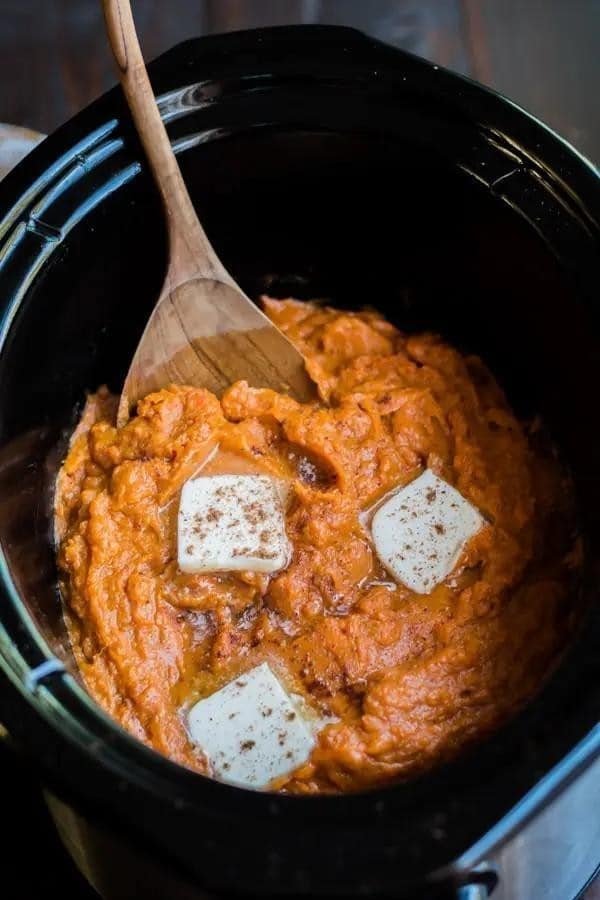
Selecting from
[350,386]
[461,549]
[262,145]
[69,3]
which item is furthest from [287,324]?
[69,3]

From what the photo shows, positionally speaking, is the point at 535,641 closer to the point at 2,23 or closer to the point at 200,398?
the point at 200,398

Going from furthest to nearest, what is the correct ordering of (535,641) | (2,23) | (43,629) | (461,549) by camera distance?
(2,23) → (461,549) → (535,641) → (43,629)

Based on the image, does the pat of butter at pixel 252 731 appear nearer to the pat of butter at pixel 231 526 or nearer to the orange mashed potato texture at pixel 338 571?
the orange mashed potato texture at pixel 338 571

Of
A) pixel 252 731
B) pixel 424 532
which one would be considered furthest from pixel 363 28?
pixel 252 731

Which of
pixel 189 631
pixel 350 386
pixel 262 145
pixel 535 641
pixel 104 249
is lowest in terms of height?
pixel 535 641

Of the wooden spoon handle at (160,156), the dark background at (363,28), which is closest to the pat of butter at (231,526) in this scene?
the wooden spoon handle at (160,156)

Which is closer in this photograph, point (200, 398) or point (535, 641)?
point (535, 641)

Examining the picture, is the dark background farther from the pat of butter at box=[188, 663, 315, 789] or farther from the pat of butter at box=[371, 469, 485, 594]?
the pat of butter at box=[188, 663, 315, 789]
